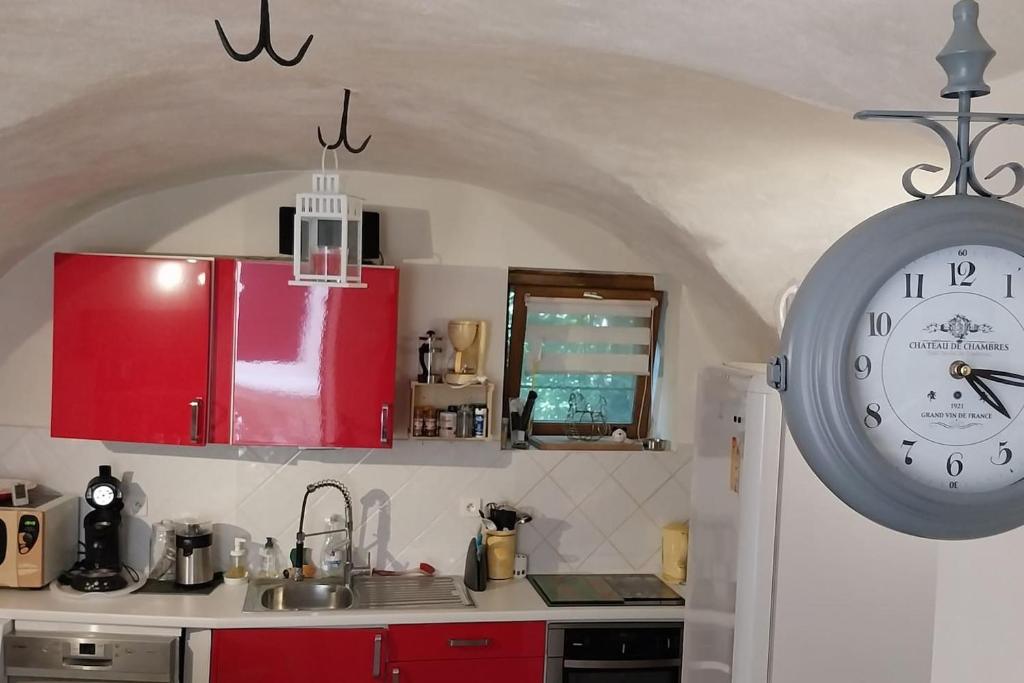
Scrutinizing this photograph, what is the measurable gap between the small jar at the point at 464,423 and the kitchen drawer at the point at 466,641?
761 millimetres

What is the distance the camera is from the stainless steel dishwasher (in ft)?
10.7

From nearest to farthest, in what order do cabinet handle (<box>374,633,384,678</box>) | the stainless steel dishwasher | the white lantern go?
the white lantern
the stainless steel dishwasher
cabinet handle (<box>374,633,384,678</box>)

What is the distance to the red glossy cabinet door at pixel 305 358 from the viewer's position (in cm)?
354

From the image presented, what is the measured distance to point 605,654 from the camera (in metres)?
3.58

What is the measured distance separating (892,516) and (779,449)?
1518 millimetres

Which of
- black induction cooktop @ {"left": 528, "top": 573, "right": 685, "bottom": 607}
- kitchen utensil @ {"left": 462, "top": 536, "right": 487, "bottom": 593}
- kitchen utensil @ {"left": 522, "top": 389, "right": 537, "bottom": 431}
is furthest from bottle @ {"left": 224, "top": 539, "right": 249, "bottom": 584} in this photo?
kitchen utensil @ {"left": 522, "top": 389, "right": 537, "bottom": 431}

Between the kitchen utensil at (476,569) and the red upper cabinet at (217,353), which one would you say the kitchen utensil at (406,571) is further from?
the red upper cabinet at (217,353)

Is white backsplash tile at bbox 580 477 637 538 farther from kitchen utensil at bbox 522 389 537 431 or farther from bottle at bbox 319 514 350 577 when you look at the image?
bottle at bbox 319 514 350 577

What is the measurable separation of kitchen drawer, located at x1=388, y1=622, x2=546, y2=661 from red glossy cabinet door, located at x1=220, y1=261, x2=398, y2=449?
697mm

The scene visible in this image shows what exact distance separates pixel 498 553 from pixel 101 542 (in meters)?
1.50

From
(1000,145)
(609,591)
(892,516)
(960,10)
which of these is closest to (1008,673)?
(892,516)

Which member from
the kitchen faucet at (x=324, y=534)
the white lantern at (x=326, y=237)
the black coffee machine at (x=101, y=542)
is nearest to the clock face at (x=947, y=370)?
the white lantern at (x=326, y=237)

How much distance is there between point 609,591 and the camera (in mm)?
3814

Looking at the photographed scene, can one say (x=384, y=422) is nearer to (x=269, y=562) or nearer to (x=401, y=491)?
→ (x=401, y=491)
